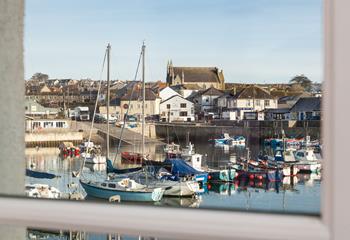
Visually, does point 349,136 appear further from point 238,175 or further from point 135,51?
point 135,51

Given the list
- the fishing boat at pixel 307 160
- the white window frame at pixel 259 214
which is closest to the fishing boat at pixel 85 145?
the fishing boat at pixel 307 160

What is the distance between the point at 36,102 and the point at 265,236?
Result: 95 cm

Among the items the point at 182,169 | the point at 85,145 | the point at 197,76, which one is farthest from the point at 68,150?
the point at 197,76

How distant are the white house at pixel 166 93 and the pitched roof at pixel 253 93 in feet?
0.45

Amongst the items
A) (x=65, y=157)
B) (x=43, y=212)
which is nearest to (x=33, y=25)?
(x=65, y=157)

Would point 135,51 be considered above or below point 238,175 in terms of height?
above

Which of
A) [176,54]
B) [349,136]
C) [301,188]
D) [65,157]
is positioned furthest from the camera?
[65,157]

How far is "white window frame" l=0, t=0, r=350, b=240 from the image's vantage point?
0.47 meters

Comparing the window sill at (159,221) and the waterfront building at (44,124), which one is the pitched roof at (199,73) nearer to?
the waterfront building at (44,124)

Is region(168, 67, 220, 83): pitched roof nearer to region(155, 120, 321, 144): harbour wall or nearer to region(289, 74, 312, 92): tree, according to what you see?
region(155, 120, 321, 144): harbour wall

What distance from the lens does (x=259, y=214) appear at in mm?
511

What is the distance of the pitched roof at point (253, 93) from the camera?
1162mm

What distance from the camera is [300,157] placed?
1.00m

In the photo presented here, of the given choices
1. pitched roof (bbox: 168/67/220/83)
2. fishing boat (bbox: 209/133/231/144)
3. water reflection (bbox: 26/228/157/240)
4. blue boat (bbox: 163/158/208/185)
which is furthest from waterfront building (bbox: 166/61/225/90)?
water reflection (bbox: 26/228/157/240)
